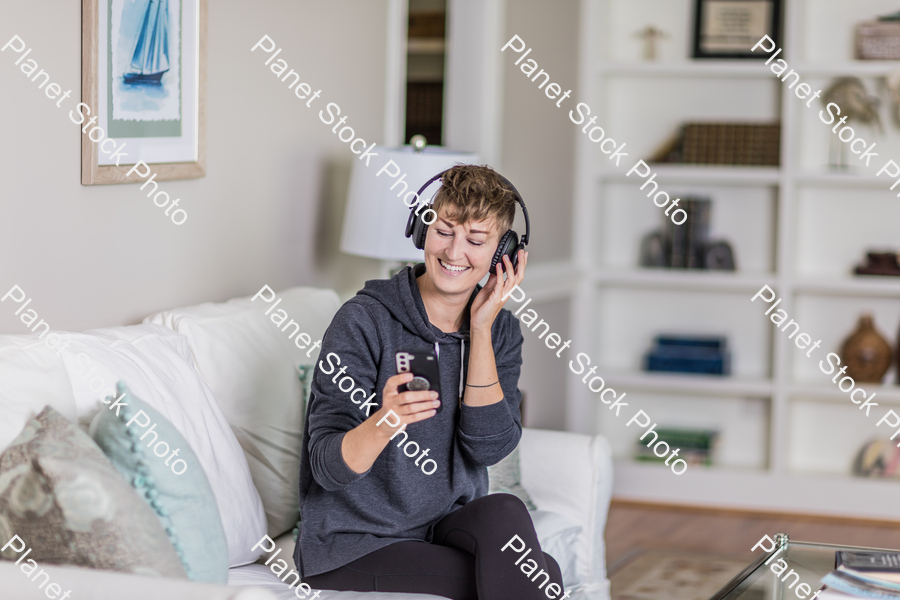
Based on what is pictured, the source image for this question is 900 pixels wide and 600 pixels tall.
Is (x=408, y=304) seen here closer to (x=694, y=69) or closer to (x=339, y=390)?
(x=339, y=390)

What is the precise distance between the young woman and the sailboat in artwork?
0.65 m

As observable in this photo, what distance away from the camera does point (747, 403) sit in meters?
3.76

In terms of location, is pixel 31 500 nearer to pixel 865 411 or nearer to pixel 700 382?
pixel 700 382

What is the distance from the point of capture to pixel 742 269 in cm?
372

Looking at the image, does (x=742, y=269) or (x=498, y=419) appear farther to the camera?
(x=742, y=269)

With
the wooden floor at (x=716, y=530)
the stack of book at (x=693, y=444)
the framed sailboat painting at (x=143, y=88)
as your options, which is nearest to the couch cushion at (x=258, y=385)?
the framed sailboat painting at (x=143, y=88)

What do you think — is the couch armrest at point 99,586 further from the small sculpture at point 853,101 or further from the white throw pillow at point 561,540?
the small sculpture at point 853,101

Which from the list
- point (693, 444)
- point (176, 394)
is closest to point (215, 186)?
point (176, 394)

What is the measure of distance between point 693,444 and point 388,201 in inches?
76.0

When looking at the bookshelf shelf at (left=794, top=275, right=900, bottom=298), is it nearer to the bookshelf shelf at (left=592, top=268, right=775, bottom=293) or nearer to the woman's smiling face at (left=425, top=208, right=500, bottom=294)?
the bookshelf shelf at (left=592, top=268, right=775, bottom=293)

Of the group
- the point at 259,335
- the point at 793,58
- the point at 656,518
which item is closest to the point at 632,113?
the point at 793,58

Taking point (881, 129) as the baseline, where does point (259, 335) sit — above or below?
below

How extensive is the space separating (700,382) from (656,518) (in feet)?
1.77

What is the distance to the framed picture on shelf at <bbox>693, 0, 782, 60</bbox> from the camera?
357 cm
